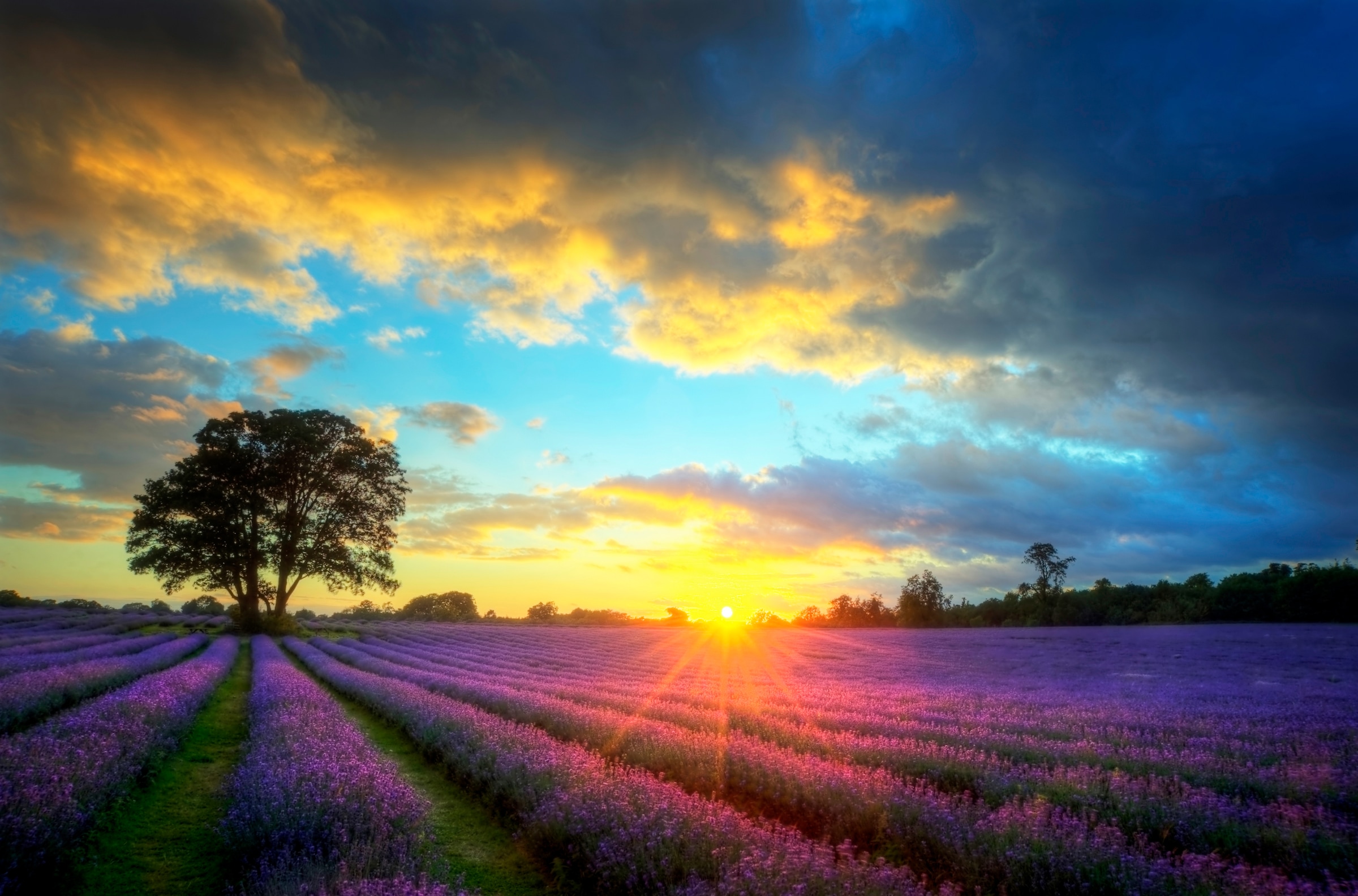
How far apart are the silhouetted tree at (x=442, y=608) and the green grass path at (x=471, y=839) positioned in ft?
193

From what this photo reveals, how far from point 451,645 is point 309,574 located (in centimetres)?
1021

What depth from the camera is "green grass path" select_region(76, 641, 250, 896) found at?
4000 millimetres

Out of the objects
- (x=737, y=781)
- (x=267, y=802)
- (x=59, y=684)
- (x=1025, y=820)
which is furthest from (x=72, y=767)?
(x=1025, y=820)

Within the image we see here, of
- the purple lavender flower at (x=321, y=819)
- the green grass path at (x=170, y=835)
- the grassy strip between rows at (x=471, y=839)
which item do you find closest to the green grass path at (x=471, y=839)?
the grassy strip between rows at (x=471, y=839)

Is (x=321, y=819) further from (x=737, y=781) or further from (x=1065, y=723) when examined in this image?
(x=1065, y=723)

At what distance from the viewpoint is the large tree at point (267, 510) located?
2780 centimetres

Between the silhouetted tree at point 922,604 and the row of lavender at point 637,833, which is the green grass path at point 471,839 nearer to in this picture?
the row of lavender at point 637,833

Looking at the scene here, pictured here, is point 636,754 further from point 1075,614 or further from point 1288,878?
point 1075,614

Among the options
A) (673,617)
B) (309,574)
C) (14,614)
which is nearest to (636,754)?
(309,574)

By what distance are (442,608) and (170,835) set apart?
68.1 m

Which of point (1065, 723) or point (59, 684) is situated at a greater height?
point (59, 684)

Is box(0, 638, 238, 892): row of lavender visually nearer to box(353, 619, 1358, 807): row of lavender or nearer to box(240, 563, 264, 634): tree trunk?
box(353, 619, 1358, 807): row of lavender

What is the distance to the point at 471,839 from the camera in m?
5.04

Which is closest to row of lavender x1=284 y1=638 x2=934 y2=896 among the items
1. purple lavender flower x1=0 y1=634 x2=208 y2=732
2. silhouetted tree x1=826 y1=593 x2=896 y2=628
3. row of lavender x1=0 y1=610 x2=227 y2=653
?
purple lavender flower x1=0 y1=634 x2=208 y2=732
